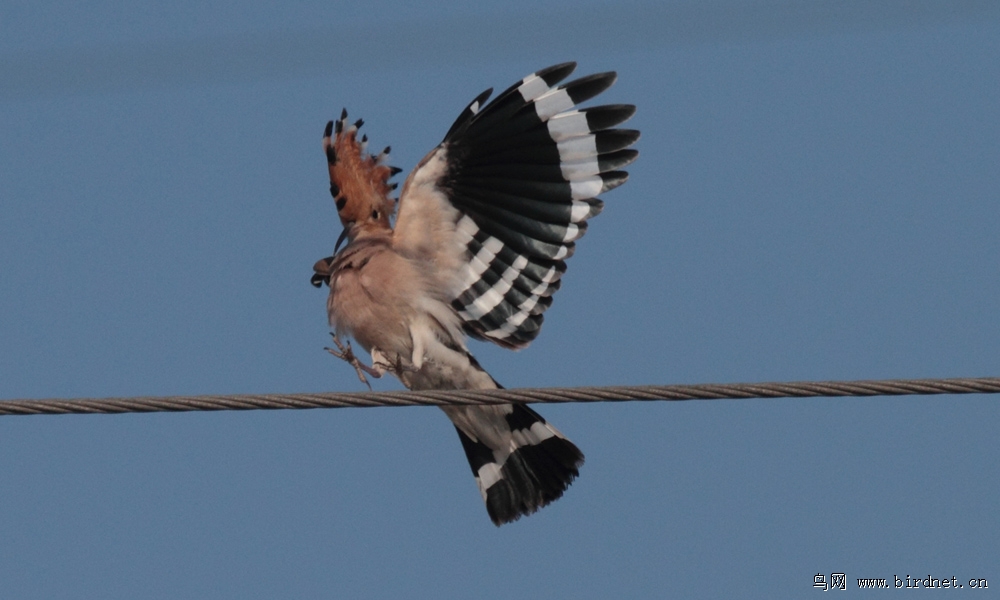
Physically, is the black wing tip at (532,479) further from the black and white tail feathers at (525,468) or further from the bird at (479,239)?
the bird at (479,239)

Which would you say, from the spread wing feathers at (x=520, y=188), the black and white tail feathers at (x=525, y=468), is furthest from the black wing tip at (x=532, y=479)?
the spread wing feathers at (x=520, y=188)

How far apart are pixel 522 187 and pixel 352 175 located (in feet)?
2.45

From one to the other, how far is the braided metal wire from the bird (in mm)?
1384

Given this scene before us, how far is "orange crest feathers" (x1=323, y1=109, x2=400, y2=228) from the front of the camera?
5.78m

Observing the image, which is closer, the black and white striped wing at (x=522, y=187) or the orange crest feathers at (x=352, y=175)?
the black and white striped wing at (x=522, y=187)

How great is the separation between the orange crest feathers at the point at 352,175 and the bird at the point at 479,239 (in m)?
0.16

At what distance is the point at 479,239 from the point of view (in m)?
5.60

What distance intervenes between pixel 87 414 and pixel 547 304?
2.14 metres

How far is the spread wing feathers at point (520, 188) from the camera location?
17.7 ft

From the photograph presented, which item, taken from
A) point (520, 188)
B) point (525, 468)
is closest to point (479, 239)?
point (520, 188)

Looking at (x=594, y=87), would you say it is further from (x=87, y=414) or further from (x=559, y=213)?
(x=87, y=414)

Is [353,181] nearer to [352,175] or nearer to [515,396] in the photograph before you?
[352,175]

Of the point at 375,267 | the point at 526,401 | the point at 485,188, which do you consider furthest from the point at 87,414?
the point at 485,188

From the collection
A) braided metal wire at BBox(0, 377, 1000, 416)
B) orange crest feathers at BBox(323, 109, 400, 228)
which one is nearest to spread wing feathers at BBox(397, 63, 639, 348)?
orange crest feathers at BBox(323, 109, 400, 228)
